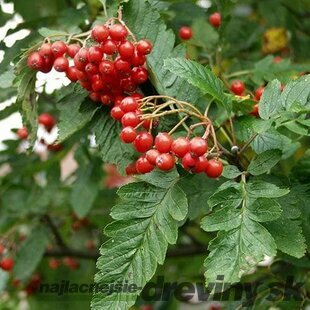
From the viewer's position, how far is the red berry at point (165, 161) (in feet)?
4.18

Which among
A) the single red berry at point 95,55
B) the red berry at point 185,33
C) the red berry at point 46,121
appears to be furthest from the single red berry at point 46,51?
the red berry at point 46,121

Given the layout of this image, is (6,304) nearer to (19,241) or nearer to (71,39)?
(19,241)

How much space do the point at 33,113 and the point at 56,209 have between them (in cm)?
131

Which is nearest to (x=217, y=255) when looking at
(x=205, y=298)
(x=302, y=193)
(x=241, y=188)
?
(x=241, y=188)

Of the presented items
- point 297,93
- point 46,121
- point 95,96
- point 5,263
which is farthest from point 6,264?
point 297,93

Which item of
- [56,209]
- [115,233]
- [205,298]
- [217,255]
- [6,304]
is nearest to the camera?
[217,255]

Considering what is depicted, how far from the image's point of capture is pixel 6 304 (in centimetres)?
300

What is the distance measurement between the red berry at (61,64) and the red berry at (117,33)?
14 centimetres

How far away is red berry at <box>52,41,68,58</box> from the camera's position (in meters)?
1.48

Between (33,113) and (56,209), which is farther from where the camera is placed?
(56,209)

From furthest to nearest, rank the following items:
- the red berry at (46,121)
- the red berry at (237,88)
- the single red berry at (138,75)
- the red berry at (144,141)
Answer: the red berry at (46,121) → the red berry at (237,88) → the single red berry at (138,75) → the red berry at (144,141)

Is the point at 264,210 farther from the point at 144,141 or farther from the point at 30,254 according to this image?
the point at 30,254

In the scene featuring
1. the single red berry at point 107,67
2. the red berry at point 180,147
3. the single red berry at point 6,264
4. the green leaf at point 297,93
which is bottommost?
the single red berry at point 6,264

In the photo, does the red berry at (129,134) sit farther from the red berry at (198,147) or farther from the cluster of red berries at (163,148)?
the red berry at (198,147)
